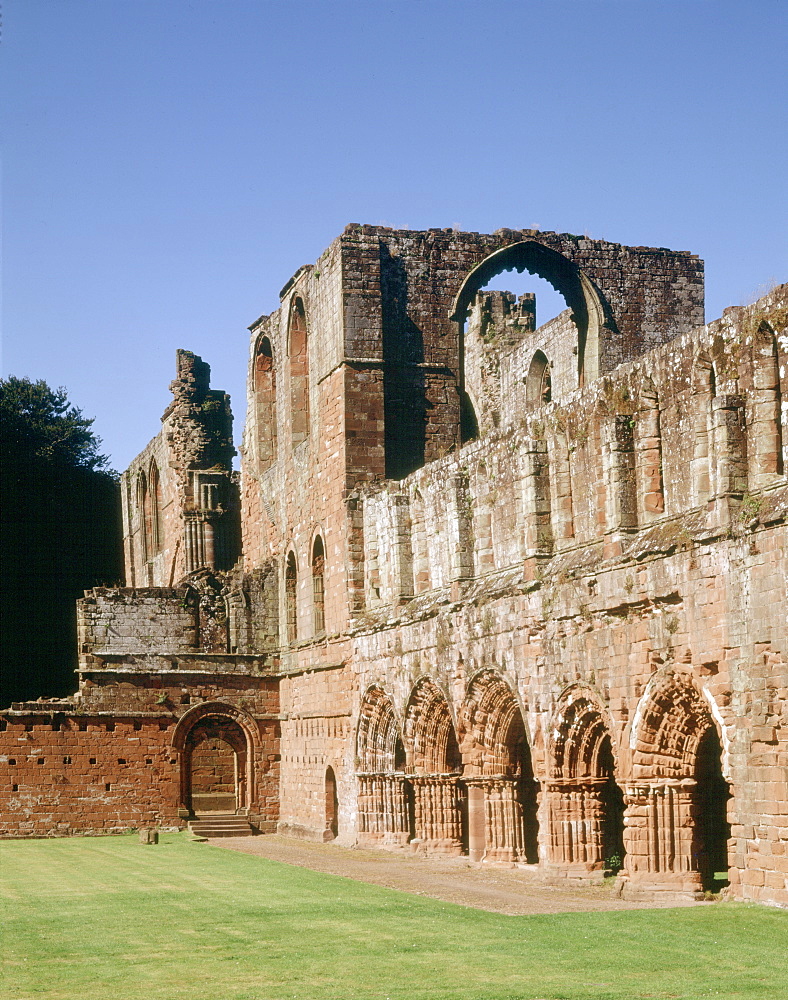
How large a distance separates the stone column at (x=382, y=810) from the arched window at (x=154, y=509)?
17445 millimetres

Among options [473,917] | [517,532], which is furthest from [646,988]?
[517,532]

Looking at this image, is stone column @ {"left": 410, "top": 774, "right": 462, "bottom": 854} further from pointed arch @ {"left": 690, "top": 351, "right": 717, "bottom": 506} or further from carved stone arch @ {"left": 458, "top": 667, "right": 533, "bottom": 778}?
pointed arch @ {"left": 690, "top": 351, "right": 717, "bottom": 506}

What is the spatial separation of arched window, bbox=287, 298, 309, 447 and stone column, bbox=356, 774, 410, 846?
7.22 m

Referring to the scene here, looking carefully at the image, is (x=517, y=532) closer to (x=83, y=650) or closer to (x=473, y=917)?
(x=473, y=917)

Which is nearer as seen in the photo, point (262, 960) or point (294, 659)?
point (262, 960)

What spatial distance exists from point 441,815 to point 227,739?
8.68 metres

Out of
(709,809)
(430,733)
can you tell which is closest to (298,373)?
(430,733)

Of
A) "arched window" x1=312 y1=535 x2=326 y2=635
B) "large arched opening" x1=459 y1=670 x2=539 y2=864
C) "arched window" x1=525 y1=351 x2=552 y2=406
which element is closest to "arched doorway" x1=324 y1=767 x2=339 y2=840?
"arched window" x1=312 y1=535 x2=326 y2=635

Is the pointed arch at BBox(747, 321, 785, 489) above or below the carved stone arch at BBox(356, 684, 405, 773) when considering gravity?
above

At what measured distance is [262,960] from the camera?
40.2ft

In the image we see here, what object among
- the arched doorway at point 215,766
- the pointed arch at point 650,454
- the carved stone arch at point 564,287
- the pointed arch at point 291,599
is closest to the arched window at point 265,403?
the pointed arch at point 291,599

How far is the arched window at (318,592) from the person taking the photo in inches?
1102

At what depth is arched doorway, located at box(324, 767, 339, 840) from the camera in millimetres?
26984

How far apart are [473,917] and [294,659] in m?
15.2
